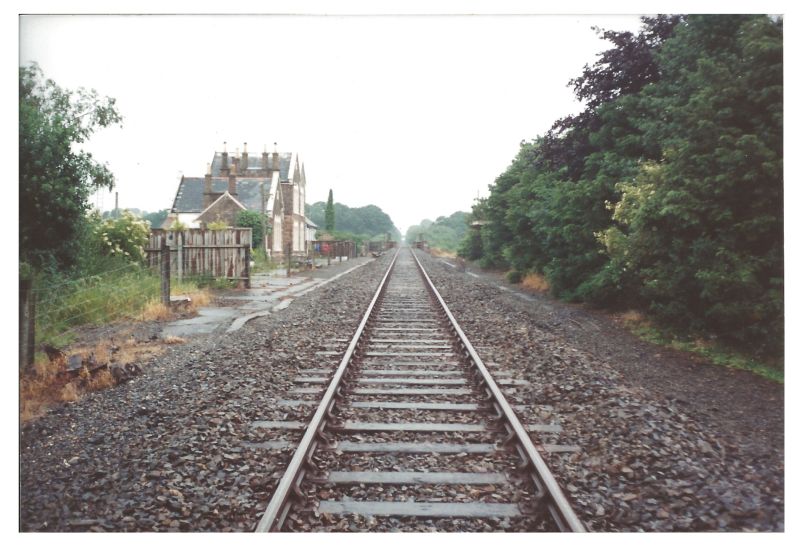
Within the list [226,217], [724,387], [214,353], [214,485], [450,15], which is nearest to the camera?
[214,485]

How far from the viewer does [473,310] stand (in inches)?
441

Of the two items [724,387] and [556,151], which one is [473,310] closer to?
[556,151]

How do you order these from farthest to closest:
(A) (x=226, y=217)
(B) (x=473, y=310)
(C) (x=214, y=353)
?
(A) (x=226, y=217) → (B) (x=473, y=310) → (C) (x=214, y=353)

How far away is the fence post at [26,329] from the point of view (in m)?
4.93

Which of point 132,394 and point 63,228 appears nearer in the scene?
point 132,394

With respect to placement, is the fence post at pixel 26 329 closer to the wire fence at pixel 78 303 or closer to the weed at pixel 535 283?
the wire fence at pixel 78 303

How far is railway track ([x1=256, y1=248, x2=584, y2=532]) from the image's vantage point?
9.39 feet

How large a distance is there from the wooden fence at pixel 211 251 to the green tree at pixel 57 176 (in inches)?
277

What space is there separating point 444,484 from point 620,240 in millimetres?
6539

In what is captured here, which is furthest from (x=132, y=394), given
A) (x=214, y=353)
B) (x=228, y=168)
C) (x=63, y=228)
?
(x=228, y=168)

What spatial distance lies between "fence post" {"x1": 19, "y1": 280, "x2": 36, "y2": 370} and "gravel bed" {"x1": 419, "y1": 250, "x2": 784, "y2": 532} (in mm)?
4960

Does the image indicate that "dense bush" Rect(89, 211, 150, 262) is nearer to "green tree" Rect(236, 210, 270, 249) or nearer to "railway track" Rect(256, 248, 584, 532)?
"railway track" Rect(256, 248, 584, 532)

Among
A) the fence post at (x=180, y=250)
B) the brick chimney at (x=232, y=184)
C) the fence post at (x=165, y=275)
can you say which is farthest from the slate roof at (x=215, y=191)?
the fence post at (x=165, y=275)

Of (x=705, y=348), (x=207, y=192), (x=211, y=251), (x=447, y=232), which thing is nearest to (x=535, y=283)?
Result: (x=705, y=348)
